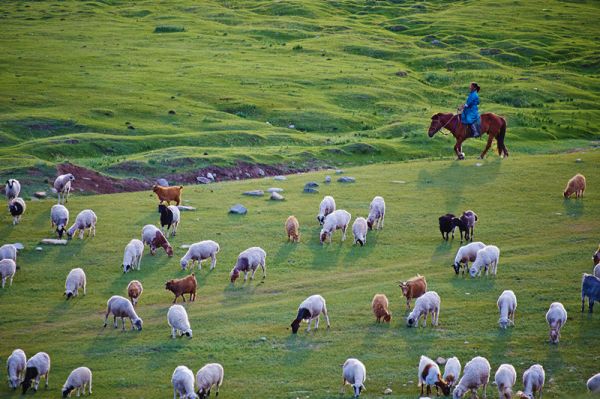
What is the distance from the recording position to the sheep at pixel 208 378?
1895cm

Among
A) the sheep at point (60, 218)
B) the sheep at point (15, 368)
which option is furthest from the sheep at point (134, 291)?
the sheep at point (60, 218)

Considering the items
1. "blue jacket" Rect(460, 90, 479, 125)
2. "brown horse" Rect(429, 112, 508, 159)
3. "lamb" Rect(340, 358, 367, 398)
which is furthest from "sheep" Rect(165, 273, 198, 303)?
"blue jacket" Rect(460, 90, 479, 125)

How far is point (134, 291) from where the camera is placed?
24406 mm

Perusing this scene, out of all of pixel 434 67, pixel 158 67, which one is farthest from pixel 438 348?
pixel 434 67

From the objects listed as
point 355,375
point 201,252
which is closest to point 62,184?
point 201,252

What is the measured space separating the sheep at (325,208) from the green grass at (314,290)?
0.45m

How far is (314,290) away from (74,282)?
7206 millimetres

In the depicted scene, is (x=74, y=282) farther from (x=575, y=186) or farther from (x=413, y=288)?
(x=575, y=186)

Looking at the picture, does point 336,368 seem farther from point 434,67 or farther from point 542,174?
point 434,67

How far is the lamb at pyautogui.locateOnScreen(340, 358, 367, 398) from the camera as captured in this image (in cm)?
1883

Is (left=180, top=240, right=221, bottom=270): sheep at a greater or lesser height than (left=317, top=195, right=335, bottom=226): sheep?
lesser

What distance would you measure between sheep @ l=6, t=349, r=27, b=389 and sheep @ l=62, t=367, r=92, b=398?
1.29 meters

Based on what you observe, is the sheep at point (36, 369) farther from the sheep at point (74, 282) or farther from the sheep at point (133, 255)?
the sheep at point (133, 255)

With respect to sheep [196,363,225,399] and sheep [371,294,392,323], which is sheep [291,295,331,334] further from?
sheep [196,363,225,399]
